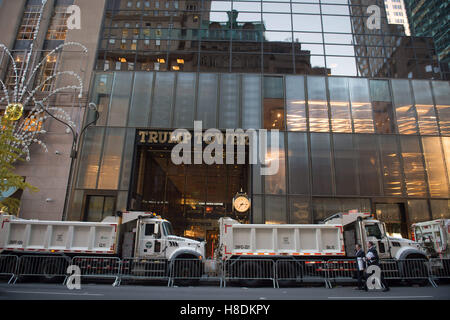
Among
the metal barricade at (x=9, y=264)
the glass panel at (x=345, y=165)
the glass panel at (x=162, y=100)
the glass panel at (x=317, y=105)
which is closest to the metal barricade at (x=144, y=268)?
the metal barricade at (x=9, y=264)

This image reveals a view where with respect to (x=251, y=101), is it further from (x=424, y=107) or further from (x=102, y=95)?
(x=424, y=107)

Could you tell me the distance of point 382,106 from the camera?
2077 centimetres

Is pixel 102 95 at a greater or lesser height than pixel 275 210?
greater

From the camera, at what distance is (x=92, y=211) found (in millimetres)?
18453

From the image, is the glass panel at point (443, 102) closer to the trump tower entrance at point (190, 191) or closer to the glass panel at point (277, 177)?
the glass panel at point (277, 177)

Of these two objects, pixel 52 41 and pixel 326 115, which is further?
pixel 52 41

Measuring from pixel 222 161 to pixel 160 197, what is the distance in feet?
20.7

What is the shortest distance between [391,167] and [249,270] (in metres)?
13.0

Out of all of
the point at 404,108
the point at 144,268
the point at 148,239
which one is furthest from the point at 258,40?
the point at 144,268

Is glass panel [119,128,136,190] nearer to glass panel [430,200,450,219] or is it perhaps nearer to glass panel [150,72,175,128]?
glass panel [150,72,175,128]

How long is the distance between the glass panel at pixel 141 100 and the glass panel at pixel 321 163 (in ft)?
38.7
